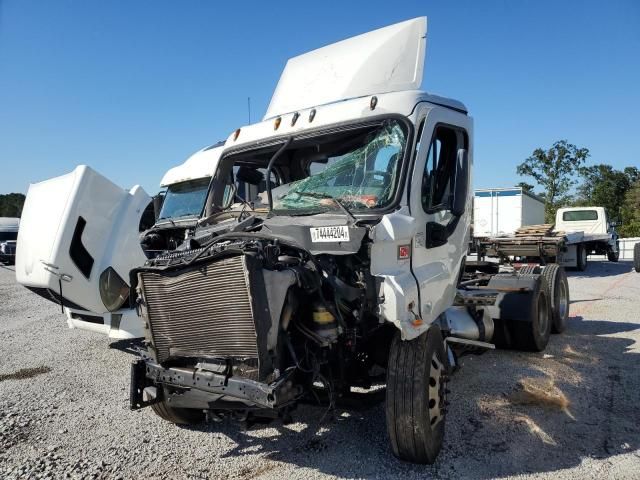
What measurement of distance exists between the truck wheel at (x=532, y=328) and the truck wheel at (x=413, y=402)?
299 centimetres

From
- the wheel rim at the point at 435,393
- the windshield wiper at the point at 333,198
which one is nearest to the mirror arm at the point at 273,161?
the windshield wiper at the point at 333,198

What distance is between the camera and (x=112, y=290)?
5754mm

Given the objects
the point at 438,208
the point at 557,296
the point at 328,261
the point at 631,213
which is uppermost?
the point at 631,213

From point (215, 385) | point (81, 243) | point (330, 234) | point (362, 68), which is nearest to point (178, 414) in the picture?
point (215, 385)

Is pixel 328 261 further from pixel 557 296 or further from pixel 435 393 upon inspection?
pixel 557 296

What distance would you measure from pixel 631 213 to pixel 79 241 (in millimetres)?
47567

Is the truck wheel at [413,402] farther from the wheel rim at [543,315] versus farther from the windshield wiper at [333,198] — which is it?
the wheel rim at [543,315]

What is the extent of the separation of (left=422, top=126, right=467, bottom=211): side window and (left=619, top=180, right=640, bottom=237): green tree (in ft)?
127

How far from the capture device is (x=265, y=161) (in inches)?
168

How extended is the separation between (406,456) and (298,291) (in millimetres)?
1398

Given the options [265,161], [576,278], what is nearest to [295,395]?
[265,161]

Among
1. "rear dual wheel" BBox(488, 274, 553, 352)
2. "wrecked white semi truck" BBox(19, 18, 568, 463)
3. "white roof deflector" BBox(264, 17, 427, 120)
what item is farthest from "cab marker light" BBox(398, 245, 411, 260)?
"rear dual wheel" BBox(488, 274, 553, 352)

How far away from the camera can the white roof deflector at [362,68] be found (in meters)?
4.09

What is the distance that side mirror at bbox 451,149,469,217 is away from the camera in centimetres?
344
